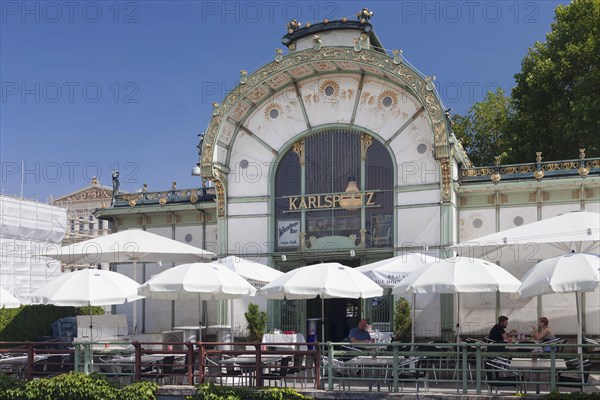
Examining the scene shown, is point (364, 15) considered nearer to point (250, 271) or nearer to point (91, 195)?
point (250, 271)

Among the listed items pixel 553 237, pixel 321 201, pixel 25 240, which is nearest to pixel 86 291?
pixel 321 201

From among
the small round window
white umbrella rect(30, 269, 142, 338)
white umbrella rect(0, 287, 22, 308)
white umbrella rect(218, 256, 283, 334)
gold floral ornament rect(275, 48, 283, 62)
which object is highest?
gold floral ornament rect(275, 48, 283, 62)

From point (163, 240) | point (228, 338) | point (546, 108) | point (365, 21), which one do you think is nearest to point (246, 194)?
point (163, 240)

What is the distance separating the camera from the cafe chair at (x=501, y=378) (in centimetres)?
1430

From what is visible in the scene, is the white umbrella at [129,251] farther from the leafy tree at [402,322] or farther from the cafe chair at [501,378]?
the cafe chair at [501,378]

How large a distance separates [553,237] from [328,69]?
29.7 ft

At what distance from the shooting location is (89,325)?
20297 millimetres

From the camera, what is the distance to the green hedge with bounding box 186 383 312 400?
Result: 15234 mm

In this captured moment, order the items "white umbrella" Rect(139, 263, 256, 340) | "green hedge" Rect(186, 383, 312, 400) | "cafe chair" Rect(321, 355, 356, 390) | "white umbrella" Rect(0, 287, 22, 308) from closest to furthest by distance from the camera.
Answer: "green hedge" Rect(186, 383, 312, 400)
"cafe chair" Rect(321, 355, 356, 390)
"white umbrella" Rect(139, 263, 256, 340)
"white umbrella" Rect(0, 287, 22, 308)

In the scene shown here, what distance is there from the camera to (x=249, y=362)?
16.2 meters

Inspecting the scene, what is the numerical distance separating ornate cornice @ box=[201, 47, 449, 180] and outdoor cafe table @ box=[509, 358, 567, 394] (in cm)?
787

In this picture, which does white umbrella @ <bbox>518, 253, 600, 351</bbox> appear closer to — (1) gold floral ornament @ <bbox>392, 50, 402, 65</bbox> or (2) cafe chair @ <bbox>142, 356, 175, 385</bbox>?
(2) cafe chair @ <bbox>142, 356, 175, 385</bbox>

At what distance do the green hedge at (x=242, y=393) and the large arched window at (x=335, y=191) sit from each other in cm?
838

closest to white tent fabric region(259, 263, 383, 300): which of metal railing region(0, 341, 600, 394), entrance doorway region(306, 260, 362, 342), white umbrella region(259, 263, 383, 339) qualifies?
white umbrella region(259, 263, 383, 339)
